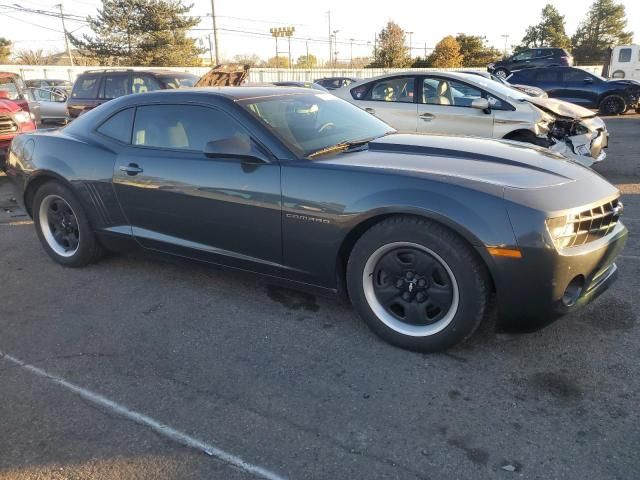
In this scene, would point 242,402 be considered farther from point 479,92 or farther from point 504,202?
point 479,92

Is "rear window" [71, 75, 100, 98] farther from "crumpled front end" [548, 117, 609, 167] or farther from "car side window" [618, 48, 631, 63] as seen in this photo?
"car side window" [618, 48, 631, 63]

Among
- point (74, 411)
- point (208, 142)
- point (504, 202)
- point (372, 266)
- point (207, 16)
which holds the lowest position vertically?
point (74, 411)

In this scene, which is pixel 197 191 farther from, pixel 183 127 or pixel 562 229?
pixel 562 229

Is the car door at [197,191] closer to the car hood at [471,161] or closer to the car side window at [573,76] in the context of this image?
the car hood at [471,161]

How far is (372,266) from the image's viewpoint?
121 inches

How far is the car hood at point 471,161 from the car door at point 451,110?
383 cm

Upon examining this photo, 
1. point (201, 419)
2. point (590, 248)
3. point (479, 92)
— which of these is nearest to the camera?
point (201, 419)

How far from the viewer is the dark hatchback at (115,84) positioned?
10781 mm

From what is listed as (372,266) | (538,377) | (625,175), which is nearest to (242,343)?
(372,266)

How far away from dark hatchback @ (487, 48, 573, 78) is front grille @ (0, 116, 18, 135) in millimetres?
19819

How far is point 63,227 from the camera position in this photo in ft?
15.2

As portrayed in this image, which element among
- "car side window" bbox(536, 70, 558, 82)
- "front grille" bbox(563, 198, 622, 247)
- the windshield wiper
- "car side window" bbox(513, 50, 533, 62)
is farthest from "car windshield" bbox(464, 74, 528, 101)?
"car side window" bbox(513, 50, 533, 62)

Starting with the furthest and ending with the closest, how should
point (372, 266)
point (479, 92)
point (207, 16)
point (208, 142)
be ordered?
1. point (207, 16)
2. point (479, 92)
3. point (208, 142)
4. point (372, 266)

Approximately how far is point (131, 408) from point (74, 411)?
0.28m
